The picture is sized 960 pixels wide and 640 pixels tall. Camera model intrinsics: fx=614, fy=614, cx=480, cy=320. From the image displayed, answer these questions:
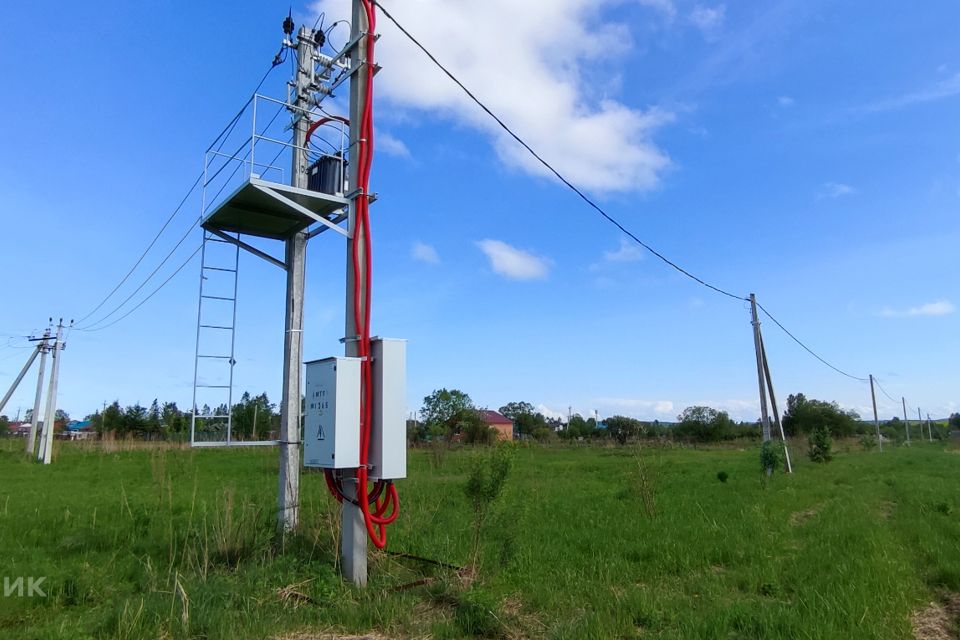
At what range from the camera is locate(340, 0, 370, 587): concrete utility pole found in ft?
17.6

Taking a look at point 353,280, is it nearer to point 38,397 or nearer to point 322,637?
point 322,637

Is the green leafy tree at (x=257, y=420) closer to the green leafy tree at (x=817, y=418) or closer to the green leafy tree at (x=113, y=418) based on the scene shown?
the green leafy tree at (x=113, y=418)

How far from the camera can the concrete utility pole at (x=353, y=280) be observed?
17.6 feet

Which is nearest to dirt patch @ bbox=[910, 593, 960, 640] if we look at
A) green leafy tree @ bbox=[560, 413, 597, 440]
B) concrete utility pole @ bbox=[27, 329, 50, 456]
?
concrete utility pole @ bbox=[27, 329, 50, 456]

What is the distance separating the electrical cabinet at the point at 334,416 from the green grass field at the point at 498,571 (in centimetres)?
104

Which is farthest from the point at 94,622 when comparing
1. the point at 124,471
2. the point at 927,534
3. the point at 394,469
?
the point at 124,471

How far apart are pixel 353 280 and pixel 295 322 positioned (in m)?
1.78

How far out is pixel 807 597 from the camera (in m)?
5.03

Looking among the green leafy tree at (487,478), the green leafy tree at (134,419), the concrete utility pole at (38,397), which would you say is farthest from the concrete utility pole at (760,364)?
the green leafy tree at (134,419)

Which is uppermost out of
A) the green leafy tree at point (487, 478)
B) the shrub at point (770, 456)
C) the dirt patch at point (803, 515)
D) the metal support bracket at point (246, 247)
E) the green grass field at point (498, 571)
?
the metal support bracket at point (246, 247)

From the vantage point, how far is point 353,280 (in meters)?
5.73

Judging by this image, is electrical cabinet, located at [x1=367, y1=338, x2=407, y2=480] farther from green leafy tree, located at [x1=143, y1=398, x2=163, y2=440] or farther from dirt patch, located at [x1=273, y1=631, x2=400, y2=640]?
green leafy tree, located at [x1=143, y1=398, x2=163, y2=440]

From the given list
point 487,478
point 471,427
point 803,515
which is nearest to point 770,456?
point 803,515

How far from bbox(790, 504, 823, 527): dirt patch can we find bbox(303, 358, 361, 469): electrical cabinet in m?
7.56
